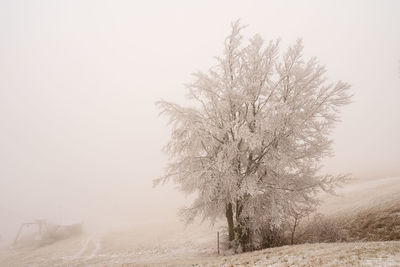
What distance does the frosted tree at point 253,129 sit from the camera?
1074 centimetres

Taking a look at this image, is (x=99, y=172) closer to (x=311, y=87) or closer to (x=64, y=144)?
(x=64, y=144)

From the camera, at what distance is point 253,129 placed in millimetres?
11719

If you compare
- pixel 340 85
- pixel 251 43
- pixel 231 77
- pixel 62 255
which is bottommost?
pixel 62 255

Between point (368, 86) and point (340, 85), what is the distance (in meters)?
201

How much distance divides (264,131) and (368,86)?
8024 inches

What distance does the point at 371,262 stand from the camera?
6500 mm

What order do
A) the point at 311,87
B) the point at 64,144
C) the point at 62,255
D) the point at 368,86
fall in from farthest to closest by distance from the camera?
the point at 64,144
the point at 368,86
the point at 62,255
the point at 311,87

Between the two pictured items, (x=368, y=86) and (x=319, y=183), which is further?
(x=368, y=86)

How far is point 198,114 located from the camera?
465 inches

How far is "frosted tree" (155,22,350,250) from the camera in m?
10.7

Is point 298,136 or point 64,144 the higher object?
point 64,144

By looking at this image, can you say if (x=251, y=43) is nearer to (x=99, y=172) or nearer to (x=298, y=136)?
(x=298, y=136)

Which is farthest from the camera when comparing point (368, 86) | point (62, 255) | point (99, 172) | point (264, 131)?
point (368, 86)

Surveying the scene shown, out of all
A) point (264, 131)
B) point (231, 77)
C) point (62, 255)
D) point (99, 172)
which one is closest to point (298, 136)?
point (264, 131)
